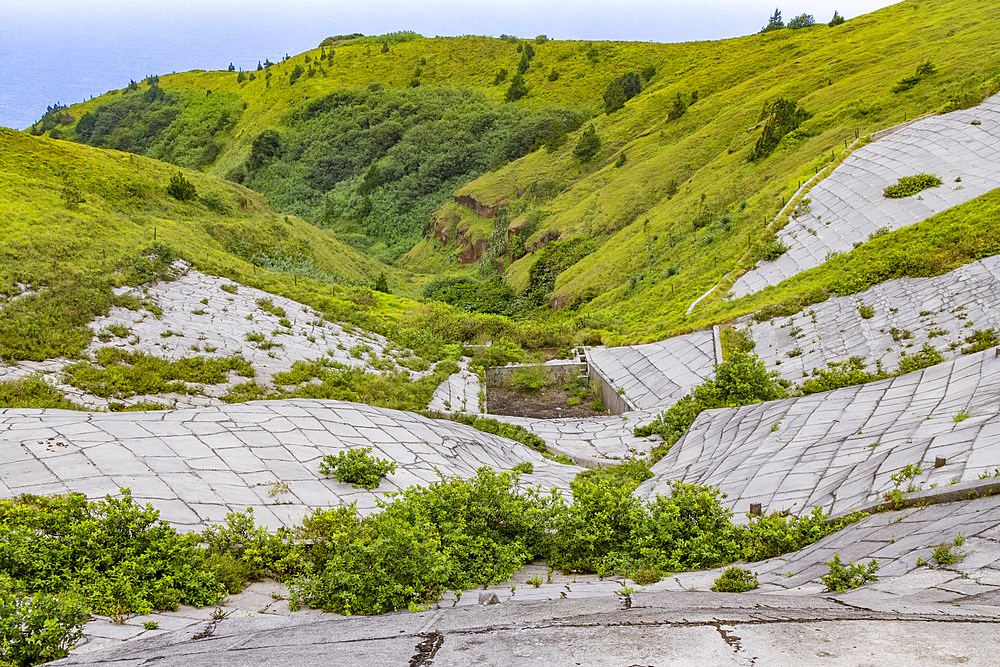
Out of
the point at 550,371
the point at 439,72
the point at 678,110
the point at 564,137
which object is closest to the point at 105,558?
the point at 550,371

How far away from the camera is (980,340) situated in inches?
321

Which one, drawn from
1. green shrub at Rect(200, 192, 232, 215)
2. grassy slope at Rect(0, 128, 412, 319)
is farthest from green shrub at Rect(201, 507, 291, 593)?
green shrub at Rect(200, 192, 232, 215)

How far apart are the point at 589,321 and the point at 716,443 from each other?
9999 mm

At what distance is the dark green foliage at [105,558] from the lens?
3.46 metres

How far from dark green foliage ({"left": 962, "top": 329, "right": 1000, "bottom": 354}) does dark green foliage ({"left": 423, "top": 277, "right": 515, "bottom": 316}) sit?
19.3 metres

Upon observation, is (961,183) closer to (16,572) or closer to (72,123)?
(16,572)

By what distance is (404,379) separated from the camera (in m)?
12.1

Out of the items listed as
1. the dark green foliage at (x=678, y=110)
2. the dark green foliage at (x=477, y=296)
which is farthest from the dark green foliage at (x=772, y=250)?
the dark green foliage at (x=678, y=110)

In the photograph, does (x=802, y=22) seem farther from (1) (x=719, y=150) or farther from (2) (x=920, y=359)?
(2) (x=920, y=359)

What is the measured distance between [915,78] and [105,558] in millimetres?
27547

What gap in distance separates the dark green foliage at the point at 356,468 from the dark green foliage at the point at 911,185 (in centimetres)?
1506

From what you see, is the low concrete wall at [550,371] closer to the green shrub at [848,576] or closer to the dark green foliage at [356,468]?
the dark green foliage at [356,468]

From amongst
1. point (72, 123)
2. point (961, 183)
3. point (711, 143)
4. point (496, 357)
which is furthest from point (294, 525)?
point (72, 123)

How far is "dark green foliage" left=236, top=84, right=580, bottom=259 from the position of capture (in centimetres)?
5838
